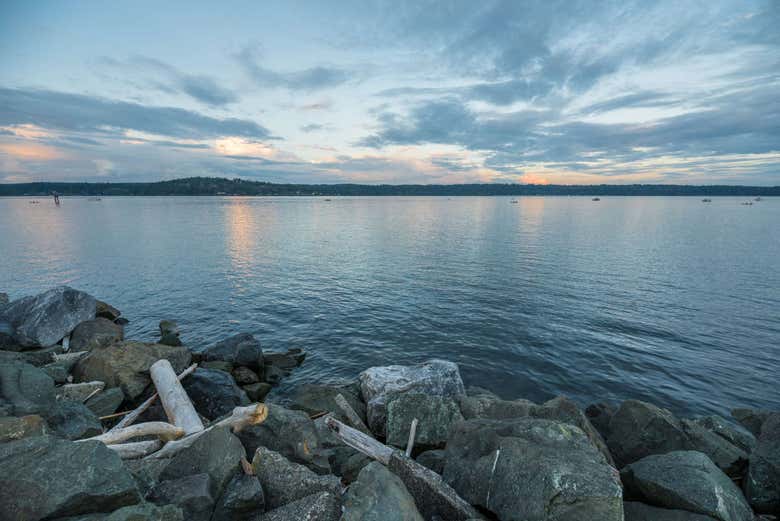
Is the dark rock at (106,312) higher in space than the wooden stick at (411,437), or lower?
lower

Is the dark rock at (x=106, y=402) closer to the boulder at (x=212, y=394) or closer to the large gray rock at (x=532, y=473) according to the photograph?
the boulder at (x=212, y=394)

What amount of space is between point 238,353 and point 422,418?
11855 mm

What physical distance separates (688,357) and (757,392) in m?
3.43

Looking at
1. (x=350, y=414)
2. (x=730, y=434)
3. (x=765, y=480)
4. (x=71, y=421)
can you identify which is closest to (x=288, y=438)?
(x=350, y=414)

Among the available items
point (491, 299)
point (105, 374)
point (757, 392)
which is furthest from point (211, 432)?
point (491, 299)

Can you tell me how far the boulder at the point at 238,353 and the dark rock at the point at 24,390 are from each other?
808 centimetres

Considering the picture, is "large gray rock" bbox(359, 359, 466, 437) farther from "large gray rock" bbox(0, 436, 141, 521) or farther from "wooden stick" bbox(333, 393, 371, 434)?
"large gray rock" bbox(0, 436, 141, 521)

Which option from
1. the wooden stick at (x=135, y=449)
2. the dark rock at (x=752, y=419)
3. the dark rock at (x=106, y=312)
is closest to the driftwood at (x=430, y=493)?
the wooden stick at (x=135, y=449)

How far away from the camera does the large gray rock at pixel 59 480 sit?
4.80 m

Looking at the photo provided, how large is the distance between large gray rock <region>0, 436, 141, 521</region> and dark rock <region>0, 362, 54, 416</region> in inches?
192

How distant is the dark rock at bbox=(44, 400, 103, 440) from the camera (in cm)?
890

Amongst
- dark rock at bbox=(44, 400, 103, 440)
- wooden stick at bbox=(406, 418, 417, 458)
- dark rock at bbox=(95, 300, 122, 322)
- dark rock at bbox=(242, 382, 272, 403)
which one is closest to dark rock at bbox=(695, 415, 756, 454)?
wooden stick at bbox=(406, 418, 417, 458)

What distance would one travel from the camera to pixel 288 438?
322 inches

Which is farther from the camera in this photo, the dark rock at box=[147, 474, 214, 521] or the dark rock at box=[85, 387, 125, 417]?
the dark rock at box=[85, 387, 125, 417]
